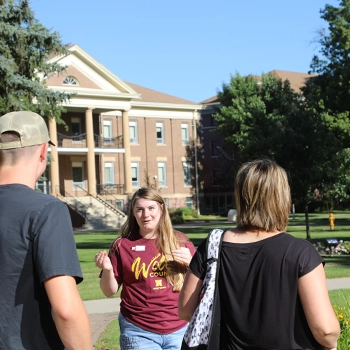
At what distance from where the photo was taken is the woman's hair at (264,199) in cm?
303

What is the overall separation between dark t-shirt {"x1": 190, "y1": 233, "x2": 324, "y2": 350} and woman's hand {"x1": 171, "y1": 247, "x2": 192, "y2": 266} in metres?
1.51

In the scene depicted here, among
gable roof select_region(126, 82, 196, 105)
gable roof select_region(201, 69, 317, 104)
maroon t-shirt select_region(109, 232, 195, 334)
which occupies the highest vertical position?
gable roof select_region(201, 69, 317, 104)

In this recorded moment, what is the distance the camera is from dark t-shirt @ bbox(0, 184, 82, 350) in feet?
8.65

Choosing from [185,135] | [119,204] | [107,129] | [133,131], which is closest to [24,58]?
[119,204]

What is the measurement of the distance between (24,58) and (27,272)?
844 inches

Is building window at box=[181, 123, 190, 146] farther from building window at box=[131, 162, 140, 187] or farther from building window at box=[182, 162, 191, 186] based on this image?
building window at box=[131, 162, 140, 187]

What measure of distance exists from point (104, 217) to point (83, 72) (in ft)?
34.5

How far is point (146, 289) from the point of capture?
465cm

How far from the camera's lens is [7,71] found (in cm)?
2153

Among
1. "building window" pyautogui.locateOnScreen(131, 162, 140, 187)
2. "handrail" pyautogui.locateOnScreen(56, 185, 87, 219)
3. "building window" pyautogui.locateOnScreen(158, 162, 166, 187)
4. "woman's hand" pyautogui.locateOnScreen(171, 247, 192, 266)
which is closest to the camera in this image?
"woman's hand" pyautogui.locateOnScreen(171, 247, 192, 266)

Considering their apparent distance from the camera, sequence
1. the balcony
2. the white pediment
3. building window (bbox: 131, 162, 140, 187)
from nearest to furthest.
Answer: the white pediment → the balcony → building window (bbox: 131, 162, 140, 187)

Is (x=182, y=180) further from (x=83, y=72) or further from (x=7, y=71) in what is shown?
(x=7, y=71)

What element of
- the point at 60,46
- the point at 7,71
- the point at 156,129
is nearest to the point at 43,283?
the point at 7,71

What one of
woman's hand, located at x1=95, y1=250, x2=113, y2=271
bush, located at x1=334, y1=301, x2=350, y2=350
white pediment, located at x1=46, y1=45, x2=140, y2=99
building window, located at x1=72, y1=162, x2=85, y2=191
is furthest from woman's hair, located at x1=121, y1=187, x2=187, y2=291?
building window, located at x1=72, y1=162, x2=85, y2=191
